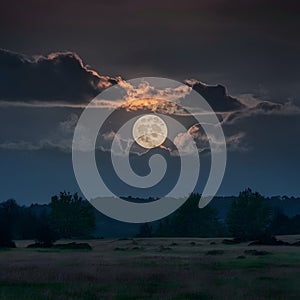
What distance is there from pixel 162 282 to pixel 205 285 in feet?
9.54

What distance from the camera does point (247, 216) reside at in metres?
144

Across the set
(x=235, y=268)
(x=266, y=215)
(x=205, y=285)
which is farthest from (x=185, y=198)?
(x=205, y=285)

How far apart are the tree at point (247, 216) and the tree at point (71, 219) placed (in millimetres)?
30189

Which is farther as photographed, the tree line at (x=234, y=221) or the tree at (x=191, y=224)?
the tree at (x=191, y=224)

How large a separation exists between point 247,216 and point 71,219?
37736 mm

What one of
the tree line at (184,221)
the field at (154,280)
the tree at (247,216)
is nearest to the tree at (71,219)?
the tree line at (184,221)

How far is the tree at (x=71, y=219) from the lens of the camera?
13850cm

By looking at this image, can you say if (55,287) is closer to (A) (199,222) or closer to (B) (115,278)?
(B) (115,278)

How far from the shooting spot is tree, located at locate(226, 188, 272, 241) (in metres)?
142

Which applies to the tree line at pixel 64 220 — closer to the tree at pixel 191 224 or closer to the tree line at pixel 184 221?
the tree line at pixel 184 221

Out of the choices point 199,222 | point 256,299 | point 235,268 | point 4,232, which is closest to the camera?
point 256,299

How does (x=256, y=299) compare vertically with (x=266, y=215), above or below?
below

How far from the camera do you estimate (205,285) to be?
35750 millimetres

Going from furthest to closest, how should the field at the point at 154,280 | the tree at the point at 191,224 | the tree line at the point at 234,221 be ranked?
the tree at the point at 191,224, the tree line at the point at 234,221, the field at the point at 154,280
